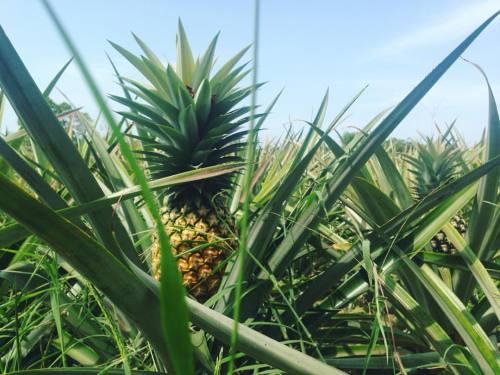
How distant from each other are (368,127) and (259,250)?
0.50 meters

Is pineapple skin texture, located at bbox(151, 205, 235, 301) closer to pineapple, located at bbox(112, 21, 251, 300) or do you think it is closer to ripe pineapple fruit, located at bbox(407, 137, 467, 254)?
pineapple, located at bbox(112, 21, 251, 300)

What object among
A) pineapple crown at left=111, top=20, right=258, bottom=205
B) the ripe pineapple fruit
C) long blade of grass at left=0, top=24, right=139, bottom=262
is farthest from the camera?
the ripe pineapple fruit

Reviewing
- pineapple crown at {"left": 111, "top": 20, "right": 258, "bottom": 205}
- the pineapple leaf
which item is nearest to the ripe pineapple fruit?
pineapple crown at {"left": 111, "top": 20, "right": 258, "bottom": 205}

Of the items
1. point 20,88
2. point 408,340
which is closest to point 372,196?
point 408,340

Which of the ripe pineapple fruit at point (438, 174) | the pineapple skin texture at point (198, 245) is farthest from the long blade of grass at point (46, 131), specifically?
the ripe pineapple fruit at point (438, 174)

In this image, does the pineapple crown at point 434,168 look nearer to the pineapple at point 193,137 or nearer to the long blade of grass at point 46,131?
the pineapple at point 193,137

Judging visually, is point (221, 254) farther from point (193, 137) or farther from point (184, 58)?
point (184, 58)

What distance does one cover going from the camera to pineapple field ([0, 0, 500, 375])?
37cm

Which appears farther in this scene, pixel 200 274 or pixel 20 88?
pixel 200 274

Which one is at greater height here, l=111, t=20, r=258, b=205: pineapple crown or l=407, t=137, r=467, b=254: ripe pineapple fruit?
l=111, t=20, r=258, b=205: pineapple crown

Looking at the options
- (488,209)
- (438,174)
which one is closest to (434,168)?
(438,174)

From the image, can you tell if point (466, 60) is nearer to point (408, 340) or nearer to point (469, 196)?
point (469, 196)

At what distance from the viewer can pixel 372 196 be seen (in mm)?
767

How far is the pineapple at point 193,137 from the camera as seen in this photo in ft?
2.81
